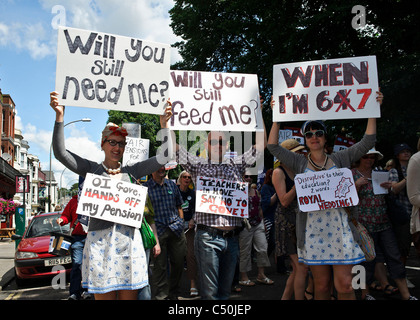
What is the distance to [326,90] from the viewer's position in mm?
4578

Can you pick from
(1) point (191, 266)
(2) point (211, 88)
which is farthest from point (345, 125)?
(2) point (211, 88)

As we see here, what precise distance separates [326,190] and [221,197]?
3.27 feet

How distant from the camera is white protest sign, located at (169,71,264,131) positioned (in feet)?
15.6

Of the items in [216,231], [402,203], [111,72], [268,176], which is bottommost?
[216,231]

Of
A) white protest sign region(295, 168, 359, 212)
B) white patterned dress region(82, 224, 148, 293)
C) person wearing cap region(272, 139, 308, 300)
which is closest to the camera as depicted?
white patterned dress region(82, 224, 148, 293)

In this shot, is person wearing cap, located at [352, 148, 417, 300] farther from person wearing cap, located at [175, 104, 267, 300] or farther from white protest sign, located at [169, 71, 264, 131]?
person wearing cap, located at [175, 104, 267, 300]

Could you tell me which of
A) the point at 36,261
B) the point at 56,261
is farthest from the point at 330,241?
the point at 36,261

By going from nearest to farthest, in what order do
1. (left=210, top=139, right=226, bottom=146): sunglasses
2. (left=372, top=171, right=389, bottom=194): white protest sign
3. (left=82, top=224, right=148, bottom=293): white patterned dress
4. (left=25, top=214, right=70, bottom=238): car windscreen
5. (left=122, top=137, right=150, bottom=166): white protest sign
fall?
(left=82, top=224, right=148, bottom=293): white patterned dress → (left=210, top=139, right=226, bottom=146): sunglasses → (left=372, top=171, right=389, bottom=194): white protest sign → (left=122, top=137, right=150, bottom=166): white protest sign → (left=25, top=214, right=70, bottom=238): car windscreen

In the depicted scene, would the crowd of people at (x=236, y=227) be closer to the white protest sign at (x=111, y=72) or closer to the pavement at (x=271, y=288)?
the white protest sign at (x=111, y=72)

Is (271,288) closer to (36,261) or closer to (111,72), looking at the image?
(111,72)

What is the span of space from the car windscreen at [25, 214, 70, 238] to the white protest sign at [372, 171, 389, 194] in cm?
699

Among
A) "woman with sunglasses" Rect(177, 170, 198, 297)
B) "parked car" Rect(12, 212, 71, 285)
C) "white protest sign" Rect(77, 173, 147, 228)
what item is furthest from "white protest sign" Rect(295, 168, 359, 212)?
"parked car" Rect(12, 212, 71, 285)

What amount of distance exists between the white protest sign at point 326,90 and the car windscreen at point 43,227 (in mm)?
6926
